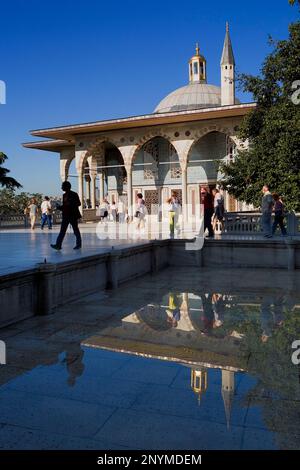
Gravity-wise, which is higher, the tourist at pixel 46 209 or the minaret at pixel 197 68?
the minaret at pixel 197 68

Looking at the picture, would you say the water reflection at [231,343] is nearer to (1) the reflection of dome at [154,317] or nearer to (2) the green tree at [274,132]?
(1) the reflection of dome at [154,317]

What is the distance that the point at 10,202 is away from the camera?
37312mm

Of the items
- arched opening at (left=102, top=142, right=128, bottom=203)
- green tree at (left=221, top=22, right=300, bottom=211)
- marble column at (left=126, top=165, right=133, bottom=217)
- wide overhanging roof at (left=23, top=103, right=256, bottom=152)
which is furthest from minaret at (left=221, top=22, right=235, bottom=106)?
green tree at (left=221, top=22, right=300, bottom=211)

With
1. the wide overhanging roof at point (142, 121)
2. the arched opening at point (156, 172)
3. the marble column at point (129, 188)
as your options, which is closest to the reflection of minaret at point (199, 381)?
the wide overhanging roof at point (142, 121)

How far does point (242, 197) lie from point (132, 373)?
10.1 meters

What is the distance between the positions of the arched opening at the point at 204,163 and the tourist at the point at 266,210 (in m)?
13.0

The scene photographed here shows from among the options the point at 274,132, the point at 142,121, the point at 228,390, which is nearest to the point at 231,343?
the point at 228,390

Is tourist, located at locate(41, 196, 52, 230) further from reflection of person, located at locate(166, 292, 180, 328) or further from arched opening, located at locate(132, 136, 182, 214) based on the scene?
reflection of person, located at locate(166, 292, 180, 328)

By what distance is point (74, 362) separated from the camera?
3.75m

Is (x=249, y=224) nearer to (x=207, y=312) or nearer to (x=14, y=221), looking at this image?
(x=207, y=312)

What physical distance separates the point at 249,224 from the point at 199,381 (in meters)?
8.52

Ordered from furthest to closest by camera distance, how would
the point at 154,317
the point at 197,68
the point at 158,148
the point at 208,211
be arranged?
1. the point at 197,68
2. the point at 158,148
3. the point at 208,211
4. the point at 154,317

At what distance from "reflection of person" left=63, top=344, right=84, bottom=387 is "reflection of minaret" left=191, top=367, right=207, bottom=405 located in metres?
0.90

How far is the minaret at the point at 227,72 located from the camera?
24.1 metres
